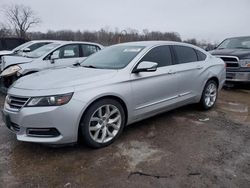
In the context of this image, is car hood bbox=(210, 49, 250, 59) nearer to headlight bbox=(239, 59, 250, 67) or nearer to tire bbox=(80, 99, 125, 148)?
headlight bbox=(239, 59, 250, 67)

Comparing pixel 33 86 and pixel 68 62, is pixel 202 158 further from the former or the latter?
pixel 68 62

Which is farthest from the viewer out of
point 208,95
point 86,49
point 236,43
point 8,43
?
point 8,43

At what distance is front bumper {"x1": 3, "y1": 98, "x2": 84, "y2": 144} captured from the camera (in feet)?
9.73

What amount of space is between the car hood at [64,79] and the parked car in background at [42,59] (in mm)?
2650

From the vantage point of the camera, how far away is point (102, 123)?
3.46 m

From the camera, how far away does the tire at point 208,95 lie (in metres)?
5.19

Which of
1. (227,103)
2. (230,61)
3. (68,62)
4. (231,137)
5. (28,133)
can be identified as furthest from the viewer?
(230,61)

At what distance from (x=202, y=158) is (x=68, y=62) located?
16.5 ft

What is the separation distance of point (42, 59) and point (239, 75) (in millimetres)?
5895

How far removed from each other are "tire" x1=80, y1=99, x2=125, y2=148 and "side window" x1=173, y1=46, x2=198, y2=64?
1.82 m

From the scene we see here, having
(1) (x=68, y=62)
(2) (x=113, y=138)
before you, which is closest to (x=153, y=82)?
(2) (x=113, y=138)

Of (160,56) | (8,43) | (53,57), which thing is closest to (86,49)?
(53,57)

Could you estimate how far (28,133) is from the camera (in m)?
3.09

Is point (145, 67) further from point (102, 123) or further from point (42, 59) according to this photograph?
point (42, 59)
